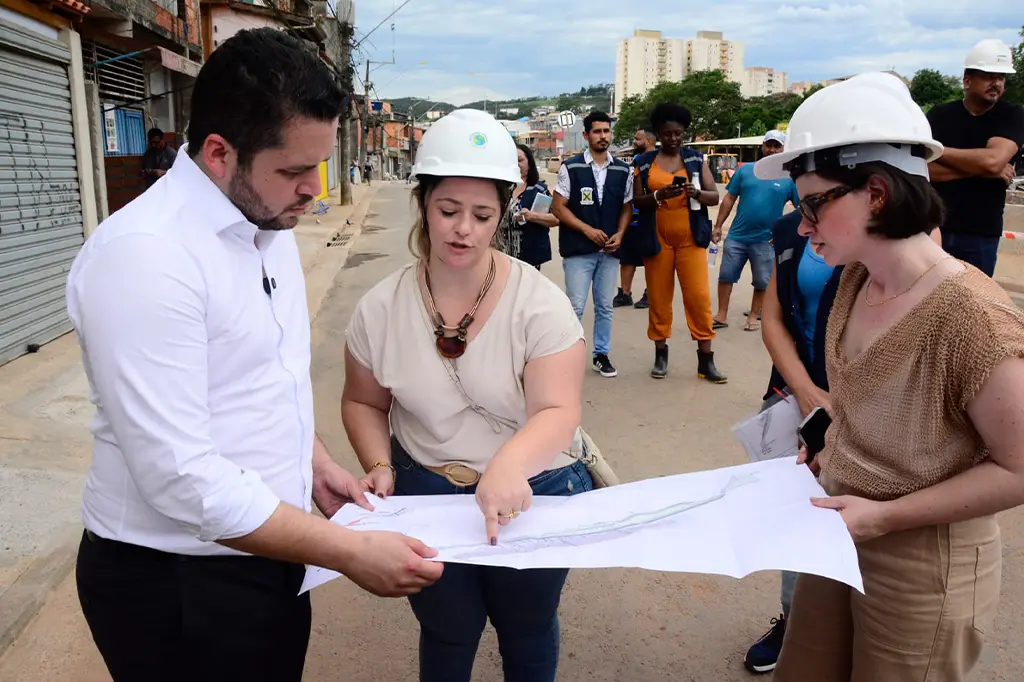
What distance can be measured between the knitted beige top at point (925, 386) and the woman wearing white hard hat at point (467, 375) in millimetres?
611

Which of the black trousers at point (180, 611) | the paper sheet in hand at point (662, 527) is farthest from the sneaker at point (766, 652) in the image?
the black trousers at point (180, 611)

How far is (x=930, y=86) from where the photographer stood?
5816 centimetres

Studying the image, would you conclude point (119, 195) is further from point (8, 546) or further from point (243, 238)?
point (243, 238)

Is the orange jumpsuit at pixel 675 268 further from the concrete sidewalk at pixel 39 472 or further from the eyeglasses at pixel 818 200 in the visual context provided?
the eyeglasses at pixel 818 200

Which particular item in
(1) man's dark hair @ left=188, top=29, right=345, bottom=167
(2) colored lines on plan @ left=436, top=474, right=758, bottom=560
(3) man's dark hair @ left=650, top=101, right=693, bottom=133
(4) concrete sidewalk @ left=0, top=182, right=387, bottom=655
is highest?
(3) man's dark hair @ left=650, top=101, right=693, bottom=133

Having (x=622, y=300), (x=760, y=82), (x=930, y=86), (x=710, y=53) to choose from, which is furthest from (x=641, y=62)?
(x=622, y=300)

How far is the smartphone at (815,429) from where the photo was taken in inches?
77.7

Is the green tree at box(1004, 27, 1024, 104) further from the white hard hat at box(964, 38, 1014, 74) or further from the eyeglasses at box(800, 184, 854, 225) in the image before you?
the eyeglasses at box(800, 184, 854, 225)

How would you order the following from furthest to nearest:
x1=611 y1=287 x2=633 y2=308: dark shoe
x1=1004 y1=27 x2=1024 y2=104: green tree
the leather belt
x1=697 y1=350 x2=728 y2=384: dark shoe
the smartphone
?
1. x1=1004 y1=27 x2=1024 y2=104: green tree
2. x1=611 y1=287 x2=633 y2=308: dark shoe
3. x1=697 y1=350 x2=728 y2=384: dark shoe
4. the smartphone
5. the leather belt

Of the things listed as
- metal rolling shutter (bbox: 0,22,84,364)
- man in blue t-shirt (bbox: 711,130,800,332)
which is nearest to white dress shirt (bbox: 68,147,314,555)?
metal rolling shutter (bbox: 0,22,84,364)

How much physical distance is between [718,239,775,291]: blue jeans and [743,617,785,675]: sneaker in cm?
497

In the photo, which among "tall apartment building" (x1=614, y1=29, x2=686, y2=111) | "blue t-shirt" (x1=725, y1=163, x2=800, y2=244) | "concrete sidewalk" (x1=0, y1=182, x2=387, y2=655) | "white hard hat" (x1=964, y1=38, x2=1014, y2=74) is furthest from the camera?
"tall apartment building" (x1=614, y1=29, x2=686, y2=111)

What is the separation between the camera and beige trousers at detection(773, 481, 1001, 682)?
1.55 metres

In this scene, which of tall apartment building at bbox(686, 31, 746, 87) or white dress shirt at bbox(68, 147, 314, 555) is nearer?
white dress shirt at bbox(68, 147, 314, 555)
